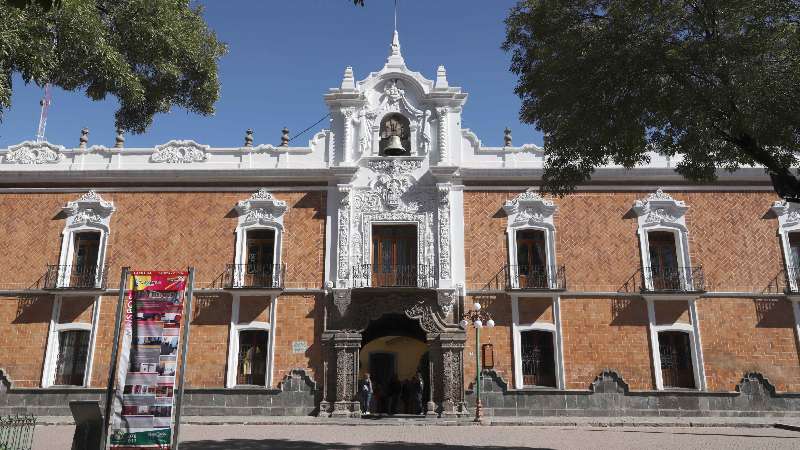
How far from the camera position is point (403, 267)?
18.0 meters

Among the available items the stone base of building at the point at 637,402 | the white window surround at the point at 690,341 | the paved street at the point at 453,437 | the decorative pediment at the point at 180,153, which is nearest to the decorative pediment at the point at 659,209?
the white window surround at the point at 690,341

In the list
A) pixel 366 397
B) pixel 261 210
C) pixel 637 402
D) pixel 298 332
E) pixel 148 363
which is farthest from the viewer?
pixel 261 210

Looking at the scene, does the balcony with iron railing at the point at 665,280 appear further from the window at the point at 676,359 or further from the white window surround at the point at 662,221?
the window at the point at 676,359

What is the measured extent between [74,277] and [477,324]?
40.4 feet

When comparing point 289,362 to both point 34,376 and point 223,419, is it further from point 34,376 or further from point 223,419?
point 34,376

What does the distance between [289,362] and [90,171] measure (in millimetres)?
8833

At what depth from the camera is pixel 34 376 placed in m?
17.6

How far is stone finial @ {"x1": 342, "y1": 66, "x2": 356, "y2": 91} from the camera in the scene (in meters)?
19.5

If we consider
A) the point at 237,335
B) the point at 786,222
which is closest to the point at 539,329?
the point at 786,222

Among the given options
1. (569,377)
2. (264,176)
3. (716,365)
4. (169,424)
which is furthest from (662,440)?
(264,176)

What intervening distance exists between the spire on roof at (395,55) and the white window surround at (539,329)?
8471 millimetres

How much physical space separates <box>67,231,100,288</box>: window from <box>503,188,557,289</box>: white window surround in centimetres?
1263

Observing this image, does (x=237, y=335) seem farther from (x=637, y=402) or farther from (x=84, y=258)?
(x=637, y=402)

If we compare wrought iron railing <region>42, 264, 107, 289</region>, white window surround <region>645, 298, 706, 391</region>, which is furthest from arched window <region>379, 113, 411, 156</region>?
wrought iron railing <region>42, 264, 107, 289</region>
